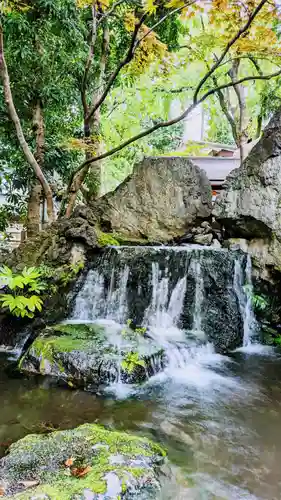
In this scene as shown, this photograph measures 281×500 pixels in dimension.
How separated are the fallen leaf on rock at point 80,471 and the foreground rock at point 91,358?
1989 mm

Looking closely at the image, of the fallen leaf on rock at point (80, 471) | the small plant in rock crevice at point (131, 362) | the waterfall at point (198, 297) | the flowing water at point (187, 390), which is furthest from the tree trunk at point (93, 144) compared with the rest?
the fallen leaf on rock at point (80, 471)

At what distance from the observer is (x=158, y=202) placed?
8.83 m

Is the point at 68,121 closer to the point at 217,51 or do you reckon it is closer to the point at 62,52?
the point at 62,52

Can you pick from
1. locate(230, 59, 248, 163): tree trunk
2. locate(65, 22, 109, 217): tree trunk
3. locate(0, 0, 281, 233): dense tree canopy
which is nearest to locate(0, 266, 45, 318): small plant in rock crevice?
locate(0, 0, 281, 233): dense tree canopy

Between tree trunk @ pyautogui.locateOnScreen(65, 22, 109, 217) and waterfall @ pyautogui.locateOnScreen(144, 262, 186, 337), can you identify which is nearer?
waterfall @ pyautogui.locateOnScreen(144, 262, 186, 337)

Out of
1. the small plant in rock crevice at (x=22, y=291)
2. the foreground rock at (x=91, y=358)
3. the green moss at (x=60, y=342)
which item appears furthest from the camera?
the small plant in rock crevice at (x=22, y=291)

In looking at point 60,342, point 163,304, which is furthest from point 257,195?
point 60,342

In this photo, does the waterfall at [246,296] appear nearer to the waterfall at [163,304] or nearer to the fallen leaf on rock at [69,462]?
the waterfall at [163,304]

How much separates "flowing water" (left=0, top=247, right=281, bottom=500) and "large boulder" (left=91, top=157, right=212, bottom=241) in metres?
1.81

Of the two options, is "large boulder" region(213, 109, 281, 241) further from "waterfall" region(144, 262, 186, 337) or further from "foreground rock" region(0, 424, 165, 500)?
"foreground rock" region(0, 424, 165, 500)

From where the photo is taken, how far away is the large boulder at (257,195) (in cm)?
729

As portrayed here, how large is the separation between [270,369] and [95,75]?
28.3 feet

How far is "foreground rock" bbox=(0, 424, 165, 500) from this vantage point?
2292 millimetres

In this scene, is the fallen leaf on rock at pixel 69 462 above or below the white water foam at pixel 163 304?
below
